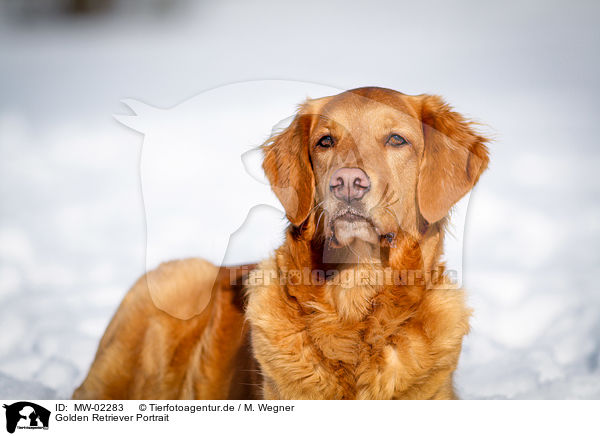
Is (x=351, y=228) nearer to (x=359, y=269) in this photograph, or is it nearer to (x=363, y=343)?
(x=359, y=269)

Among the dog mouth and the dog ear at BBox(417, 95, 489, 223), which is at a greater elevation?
the dog ear at BBox(417, 95, 489, 223)

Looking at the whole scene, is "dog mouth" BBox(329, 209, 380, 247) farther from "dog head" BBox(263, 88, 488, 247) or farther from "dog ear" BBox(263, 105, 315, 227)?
"dog ear" BBox(263, 105, 315, 227)

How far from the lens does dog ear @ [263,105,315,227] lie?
7.82 ft

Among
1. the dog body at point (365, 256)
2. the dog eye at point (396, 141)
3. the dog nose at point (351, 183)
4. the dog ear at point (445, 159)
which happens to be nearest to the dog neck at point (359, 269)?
the dog body at point (365, 256)

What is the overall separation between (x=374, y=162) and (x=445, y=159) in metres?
0.37

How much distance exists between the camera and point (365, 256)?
95.8 inches

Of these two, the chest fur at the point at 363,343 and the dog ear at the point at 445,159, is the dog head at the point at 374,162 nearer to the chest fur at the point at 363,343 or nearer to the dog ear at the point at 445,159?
the dog ear at the point at 445,159
